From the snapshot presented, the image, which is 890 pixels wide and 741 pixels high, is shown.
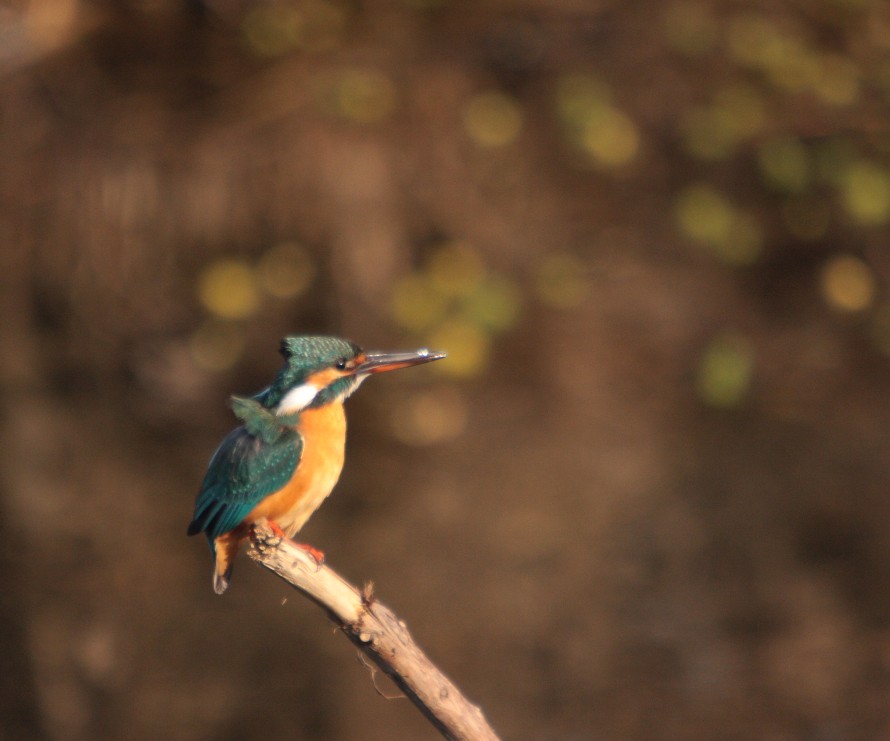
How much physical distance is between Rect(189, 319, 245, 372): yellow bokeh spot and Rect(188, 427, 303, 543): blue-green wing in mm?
3160

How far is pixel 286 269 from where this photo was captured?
4848 millimetres

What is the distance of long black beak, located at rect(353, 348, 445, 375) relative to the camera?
169cm

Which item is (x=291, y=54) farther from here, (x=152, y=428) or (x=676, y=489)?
(x=676, y=489)

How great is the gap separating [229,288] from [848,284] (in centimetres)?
247

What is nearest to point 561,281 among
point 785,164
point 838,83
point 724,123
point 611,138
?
point 611,138

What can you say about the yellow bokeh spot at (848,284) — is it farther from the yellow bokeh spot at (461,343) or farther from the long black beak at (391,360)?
the long black beak at (391,360)

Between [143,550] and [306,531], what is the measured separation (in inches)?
25.4

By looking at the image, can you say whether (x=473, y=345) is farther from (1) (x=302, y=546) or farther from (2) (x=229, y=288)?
(1) (x=302, y=546)

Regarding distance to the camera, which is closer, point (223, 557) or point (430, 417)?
point (223, 557)

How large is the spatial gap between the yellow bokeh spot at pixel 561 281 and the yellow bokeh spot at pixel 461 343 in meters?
0.34

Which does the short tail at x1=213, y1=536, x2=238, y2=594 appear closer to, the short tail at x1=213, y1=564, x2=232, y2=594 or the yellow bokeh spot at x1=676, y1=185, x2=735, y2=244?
the short tail at x1=213, y1=564, x2=232, y2=594

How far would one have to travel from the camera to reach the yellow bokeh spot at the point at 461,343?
16.1 feet

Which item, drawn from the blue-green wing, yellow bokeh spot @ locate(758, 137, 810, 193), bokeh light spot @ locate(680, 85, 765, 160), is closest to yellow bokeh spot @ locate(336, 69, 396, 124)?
bokeh light spot @ locate(680, 85, 765, 160)

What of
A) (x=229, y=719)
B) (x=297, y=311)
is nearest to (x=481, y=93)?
(x=297, y=311)
